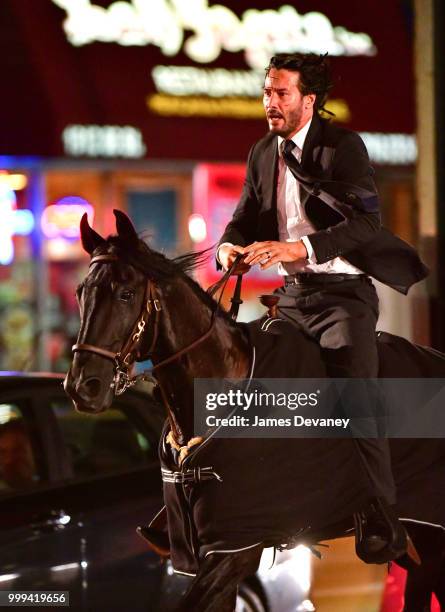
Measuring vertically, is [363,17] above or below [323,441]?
above

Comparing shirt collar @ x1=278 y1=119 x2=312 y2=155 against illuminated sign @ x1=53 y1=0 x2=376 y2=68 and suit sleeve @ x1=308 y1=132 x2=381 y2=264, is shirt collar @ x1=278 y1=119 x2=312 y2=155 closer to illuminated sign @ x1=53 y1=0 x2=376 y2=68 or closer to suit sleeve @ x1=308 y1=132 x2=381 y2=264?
suit sleeve @ x1=308 y1=132 x2=381 y2=264

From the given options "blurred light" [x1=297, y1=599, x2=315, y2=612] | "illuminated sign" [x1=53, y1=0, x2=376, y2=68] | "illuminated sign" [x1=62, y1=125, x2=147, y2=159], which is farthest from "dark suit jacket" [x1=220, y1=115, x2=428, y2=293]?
"illuminated sign" [x1=53, y1=0, x2=376, y2=68]

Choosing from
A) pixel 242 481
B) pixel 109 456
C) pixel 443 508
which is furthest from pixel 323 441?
pixel 109 456

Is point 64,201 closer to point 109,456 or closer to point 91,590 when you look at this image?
point 109,456

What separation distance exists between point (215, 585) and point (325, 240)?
1.33 meters

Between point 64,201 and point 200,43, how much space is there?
2309 millimetres

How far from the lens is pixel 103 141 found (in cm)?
1264

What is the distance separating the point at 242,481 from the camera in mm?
4297

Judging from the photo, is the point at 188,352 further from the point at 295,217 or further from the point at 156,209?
the point at 156,209

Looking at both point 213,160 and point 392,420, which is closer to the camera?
point 392,420

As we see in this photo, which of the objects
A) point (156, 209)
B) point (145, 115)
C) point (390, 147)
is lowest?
point (156, 209)

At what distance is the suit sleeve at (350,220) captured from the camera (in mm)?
4441

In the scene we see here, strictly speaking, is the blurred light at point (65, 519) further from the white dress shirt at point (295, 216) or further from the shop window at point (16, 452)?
the white dress shirt at point (295, 216)

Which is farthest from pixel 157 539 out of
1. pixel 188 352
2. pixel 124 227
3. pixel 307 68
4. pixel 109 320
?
pixel 307 68
